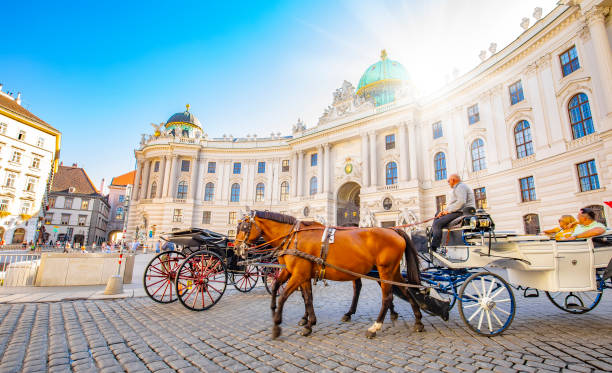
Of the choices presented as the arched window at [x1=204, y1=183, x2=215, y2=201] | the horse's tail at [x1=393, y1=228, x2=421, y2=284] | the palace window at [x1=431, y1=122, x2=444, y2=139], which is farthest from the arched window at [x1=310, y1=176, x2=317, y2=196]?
the horse's tail at [x1=393, y1=228, x2=421, y2=284]

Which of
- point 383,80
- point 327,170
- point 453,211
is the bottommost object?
point 453,211

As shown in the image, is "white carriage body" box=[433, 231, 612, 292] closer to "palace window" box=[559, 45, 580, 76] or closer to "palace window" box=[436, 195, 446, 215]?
"palace window" box=[559, 45, 580, 76]

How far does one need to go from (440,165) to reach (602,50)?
1211 cm

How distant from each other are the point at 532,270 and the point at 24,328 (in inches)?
324

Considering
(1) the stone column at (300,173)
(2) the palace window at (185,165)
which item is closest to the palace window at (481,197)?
(1) the stone column at (300,173)

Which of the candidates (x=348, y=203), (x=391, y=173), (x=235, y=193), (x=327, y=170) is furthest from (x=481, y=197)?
(x=235, y=193)

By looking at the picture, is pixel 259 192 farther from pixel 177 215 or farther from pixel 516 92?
pixel 516 92

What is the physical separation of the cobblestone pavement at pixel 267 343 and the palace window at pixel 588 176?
13.4 meters

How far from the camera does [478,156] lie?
71.8 ft

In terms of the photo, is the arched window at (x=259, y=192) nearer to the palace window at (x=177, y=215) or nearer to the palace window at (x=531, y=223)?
the palace window at (x=177, y=215)

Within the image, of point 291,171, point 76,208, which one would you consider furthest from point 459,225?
point 76,208

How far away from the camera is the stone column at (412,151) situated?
82.8 ft

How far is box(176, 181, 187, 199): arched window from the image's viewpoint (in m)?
37.3

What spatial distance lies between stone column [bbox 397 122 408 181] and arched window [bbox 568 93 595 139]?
11.7m
